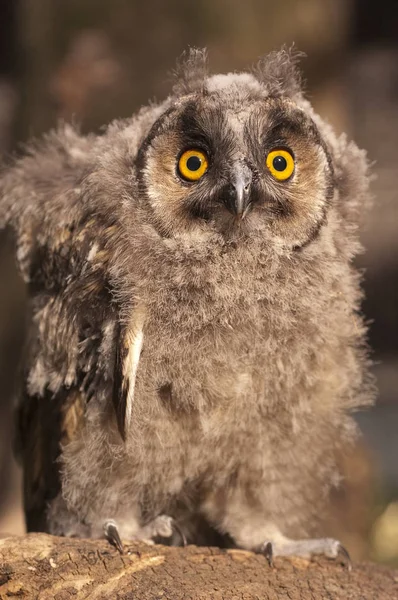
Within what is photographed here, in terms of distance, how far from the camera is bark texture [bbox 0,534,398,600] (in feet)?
6.06

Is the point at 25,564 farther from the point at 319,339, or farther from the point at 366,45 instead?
the point at 366,45

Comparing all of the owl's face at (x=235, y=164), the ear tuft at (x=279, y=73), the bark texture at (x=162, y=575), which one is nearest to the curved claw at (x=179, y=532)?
the bark texture at (x=162, y=575)

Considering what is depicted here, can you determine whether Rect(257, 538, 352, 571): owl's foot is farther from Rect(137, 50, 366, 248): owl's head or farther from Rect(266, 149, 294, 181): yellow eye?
Rect(266, 149, 294, 181): yellow eye

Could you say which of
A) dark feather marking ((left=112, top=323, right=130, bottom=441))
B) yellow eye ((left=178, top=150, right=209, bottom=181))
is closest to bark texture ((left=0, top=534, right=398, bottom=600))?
dark feather marking ((left=112, top=323, right=130, bottom=441))

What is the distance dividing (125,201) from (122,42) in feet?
4.97

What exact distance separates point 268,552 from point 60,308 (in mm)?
953

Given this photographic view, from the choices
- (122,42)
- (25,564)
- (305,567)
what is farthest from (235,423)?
(122,42)

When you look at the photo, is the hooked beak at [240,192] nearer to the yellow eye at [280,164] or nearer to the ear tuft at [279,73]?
the yellow eye at [280,164]

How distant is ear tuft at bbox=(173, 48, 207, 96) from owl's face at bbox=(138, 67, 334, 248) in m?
0.04

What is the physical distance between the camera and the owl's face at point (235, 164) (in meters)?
1.91

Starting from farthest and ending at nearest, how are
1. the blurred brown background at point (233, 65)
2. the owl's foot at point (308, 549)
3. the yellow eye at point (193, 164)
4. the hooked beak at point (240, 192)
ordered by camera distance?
the blurred brown background at point (233, 65)
the owl's foot at point (308, 549)
the yellow eye at point (193, 164)
the hooked beak at point (240, 192)

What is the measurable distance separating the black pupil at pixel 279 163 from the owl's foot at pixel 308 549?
1.11 meters

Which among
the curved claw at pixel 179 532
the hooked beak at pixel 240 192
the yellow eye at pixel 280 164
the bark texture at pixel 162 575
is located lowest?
the bark texture at pixel 162 575

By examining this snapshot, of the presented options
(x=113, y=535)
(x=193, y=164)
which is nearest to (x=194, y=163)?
(x=193, y=164)
